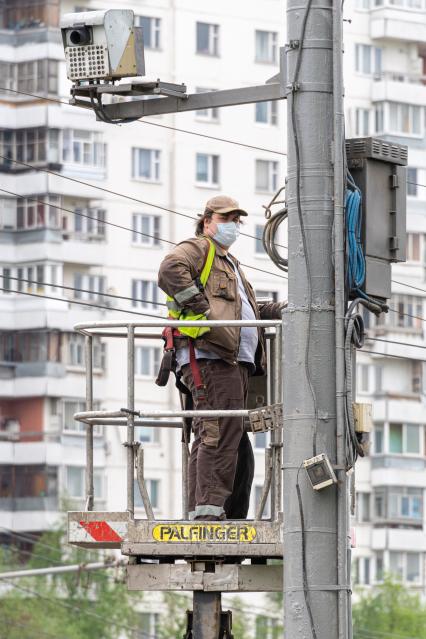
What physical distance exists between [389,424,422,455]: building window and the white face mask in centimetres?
7888

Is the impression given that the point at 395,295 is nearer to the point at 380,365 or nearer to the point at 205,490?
the point at 380,365

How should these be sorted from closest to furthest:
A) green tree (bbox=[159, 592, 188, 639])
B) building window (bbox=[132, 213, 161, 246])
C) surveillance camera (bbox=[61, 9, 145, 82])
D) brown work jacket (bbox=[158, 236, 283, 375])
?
surveillance camera (bbox=[61, 9, 145, 82])
brown work jacket (bbox=[158, 236, 283, 375])
green tree (bbox=[159, 592, 188, 639])
building window (bbox=[132, 213, 161, 246])

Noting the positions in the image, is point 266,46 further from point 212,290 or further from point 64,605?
point 212,290

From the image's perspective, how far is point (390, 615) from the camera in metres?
83.9

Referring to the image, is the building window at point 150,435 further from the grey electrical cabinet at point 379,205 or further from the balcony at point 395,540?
the grey electrical cabinet at point 379,205

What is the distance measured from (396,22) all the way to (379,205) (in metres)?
84.1

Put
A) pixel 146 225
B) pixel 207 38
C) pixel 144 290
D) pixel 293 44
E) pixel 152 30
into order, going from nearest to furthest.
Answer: pixel 293 44 → pixel 144 290 → pixel 146 225 → pixel 152 30 → pixel 207 38

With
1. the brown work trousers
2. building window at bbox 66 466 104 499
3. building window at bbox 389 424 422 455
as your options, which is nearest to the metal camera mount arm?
the brown work trousers

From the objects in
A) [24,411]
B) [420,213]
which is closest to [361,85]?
[420,213]

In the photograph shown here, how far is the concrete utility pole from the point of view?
14758mm

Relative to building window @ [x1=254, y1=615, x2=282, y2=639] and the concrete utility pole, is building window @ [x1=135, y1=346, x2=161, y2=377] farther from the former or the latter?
the concrete utility pole

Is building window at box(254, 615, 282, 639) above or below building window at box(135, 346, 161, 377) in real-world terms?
below

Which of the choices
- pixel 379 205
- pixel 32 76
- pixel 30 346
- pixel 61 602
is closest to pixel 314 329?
pixel 379 205

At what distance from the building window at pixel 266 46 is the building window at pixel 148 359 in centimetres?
1264
